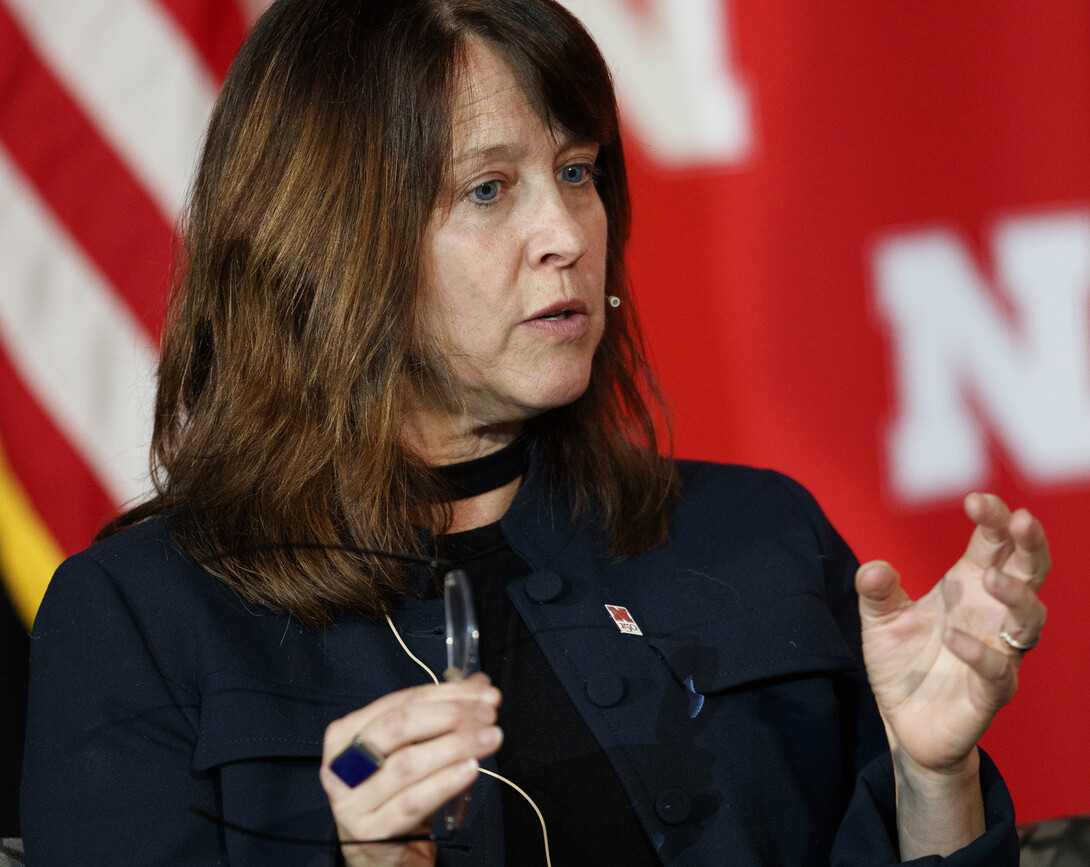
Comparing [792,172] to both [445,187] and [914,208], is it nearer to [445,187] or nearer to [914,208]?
[914,208]

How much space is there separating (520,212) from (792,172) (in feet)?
3.23

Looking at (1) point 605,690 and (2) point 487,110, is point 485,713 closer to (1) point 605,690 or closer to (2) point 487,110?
(1) point 605,690

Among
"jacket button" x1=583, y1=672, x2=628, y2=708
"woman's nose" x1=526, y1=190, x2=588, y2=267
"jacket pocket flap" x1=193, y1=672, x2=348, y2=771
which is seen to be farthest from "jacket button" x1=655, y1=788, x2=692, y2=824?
"woman's nose" x1=526, y1=190, x2=588, y2=267

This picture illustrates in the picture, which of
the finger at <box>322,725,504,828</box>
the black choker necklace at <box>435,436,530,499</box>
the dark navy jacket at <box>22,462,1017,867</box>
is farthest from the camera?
the black choker necklace at <box>435,436,530,499</box>

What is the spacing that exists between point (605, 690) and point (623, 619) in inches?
4.4

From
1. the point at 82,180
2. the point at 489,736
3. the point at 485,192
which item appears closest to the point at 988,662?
the point at 489,736

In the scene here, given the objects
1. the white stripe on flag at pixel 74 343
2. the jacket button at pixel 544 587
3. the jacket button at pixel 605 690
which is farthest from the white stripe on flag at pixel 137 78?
the jacket button at pixel 605 690

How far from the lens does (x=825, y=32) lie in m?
2.11

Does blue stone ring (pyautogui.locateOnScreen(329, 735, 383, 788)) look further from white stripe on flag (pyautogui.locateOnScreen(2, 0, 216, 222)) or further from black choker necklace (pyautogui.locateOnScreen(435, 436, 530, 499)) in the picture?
white stripe on flag (pyautogui.locateOnScreen(2, 0, 216, 222))

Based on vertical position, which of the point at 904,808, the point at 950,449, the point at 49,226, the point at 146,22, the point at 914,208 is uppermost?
the point at 146,22

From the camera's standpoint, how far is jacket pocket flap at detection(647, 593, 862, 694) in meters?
1.27

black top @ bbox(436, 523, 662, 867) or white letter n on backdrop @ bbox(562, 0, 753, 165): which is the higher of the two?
white letter n on backdrop @ bbox(562, 0, 753, 165)

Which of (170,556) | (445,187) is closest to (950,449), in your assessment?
(445,187)

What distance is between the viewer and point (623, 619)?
4.28ft
